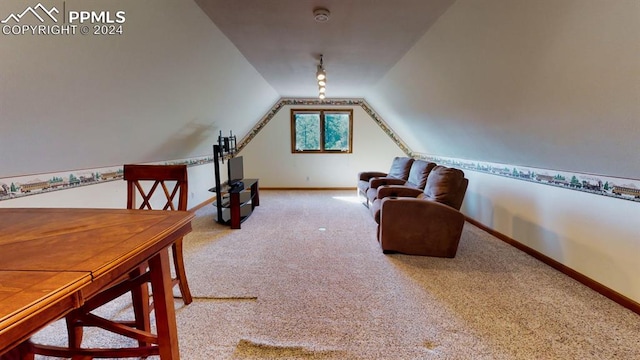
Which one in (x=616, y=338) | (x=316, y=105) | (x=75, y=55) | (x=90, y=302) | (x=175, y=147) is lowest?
(x=616, y=338)

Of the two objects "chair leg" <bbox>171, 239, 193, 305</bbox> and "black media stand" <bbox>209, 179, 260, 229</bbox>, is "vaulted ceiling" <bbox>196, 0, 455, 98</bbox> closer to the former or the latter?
"black media stand" <bbox>209, 179, 260, 229</bbox>

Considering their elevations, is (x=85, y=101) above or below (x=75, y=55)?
below

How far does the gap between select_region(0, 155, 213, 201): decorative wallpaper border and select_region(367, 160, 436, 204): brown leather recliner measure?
3285 mm

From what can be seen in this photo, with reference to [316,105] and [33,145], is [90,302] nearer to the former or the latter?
[33,145]

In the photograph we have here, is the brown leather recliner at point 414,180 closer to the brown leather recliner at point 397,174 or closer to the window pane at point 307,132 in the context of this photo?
the brown leather recliner at point 397,174

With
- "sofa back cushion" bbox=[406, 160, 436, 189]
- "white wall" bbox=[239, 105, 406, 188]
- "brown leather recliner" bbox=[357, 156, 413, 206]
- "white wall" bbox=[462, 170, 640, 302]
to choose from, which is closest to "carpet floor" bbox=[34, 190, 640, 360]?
"white wall" bbox=[462, 170, 640, 302]

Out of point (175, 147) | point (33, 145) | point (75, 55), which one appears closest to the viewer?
point (75, 55)

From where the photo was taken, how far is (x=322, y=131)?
22.4 feet

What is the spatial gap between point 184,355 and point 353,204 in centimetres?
407

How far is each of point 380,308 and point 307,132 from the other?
212 inches

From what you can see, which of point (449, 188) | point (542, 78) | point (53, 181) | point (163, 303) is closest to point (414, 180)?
point (449, 188)

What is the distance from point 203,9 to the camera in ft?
7.55

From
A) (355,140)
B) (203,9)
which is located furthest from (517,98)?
(355,140)

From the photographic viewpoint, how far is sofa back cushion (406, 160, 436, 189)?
13.3 ft
